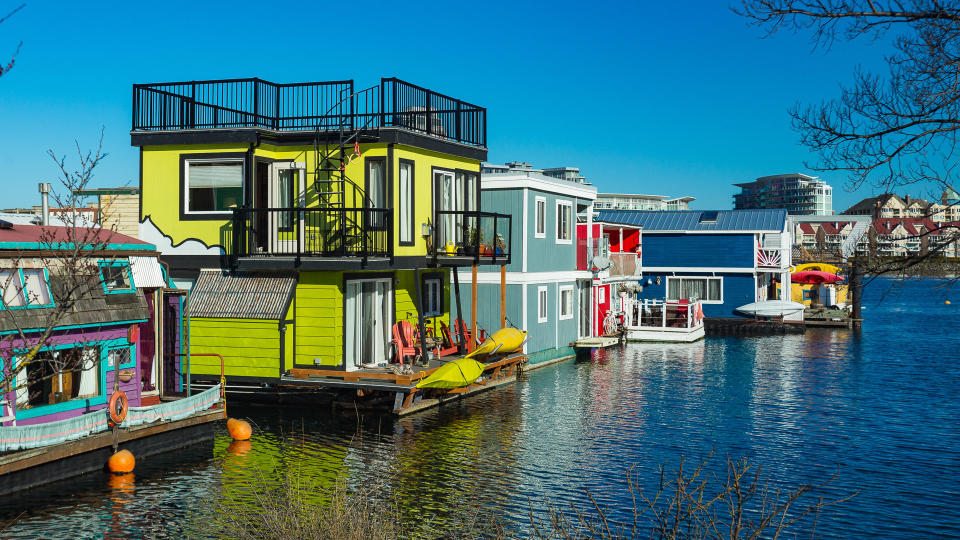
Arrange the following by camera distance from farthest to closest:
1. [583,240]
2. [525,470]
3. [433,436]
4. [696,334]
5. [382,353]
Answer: [696,334] → [583,240] → [382,353] → [433,436] → [525,470]

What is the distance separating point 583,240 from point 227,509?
92.1 ft

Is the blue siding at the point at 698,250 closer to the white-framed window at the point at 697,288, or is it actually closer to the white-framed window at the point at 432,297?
the white-framed window at the point at 697,288

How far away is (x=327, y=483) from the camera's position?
694 inches

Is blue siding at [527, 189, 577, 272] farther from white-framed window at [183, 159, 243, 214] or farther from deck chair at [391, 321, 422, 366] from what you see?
white-framed window at [183, 159, 243, 214]

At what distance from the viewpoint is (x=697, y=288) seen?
5672 cm

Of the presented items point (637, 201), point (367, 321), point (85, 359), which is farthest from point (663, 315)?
point (637, 201)

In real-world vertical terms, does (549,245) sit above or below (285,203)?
below

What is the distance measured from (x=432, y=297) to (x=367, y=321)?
4.44 m

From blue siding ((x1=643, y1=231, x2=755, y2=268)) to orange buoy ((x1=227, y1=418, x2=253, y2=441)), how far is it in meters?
39.8

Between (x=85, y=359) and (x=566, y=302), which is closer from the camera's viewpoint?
(x=85, y=359)

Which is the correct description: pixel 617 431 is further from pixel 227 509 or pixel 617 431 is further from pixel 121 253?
pixel 121 253

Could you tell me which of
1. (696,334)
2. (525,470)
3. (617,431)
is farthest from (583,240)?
(525,470)

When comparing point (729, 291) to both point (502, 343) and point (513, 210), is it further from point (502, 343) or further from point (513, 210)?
point (502, 343)

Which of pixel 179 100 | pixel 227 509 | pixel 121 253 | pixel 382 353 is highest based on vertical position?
pixel 179 100
